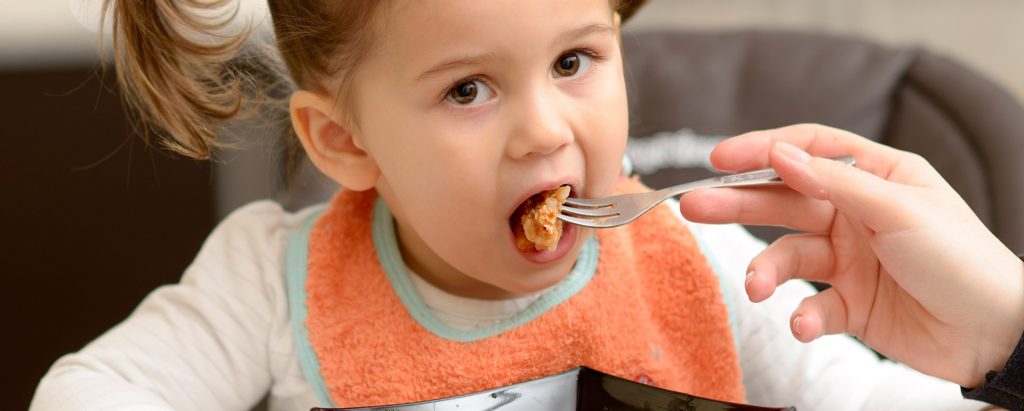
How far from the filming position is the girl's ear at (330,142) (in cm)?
94

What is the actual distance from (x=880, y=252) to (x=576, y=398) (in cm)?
27

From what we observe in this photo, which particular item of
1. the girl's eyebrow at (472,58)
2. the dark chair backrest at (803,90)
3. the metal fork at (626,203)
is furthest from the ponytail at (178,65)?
the dark chair backrest at (803,90)

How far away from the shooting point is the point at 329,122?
95 centimetres

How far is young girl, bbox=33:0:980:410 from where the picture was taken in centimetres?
82

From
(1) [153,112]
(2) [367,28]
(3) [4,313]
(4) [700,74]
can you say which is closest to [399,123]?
(2) [367,28]

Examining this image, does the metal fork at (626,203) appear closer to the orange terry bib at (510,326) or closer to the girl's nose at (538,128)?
the girl's nose at (538,128)

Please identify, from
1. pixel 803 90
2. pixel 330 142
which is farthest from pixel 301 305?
pixel 803 90

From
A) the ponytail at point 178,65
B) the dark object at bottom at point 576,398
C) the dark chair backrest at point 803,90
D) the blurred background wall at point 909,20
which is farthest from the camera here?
the blurred background wall at point 909,20

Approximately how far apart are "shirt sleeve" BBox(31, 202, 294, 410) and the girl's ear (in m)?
0.16

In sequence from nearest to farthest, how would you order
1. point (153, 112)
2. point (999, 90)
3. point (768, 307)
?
point (153, 112), point (768, 307), point (999, 90)

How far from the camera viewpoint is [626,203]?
33.9 inches

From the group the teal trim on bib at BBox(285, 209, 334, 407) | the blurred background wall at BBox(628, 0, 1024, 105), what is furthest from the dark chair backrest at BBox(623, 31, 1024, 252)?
the blurred background wall at BBox(628, 0, 1024, 105)

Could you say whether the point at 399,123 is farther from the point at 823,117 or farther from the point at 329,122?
the point at 823,117

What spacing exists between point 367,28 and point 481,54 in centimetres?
12
